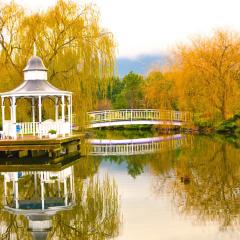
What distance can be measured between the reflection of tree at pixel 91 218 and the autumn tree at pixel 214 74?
24603 millimetres

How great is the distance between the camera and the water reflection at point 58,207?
8.92m

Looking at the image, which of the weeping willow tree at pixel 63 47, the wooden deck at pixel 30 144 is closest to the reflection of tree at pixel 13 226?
the wooden deck at pixel 30 144

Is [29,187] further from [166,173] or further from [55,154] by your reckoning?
[55,154]

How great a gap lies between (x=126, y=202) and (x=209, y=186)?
2.79 m

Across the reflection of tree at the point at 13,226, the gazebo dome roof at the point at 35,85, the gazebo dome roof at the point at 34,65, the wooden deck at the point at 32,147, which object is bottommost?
the reflection of tree at the point at 13,226

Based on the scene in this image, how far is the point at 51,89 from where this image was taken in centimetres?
2161

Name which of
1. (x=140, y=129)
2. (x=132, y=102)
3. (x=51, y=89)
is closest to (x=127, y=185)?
(x=51, y=89)

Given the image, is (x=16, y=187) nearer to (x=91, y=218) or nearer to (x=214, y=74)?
(x=91, y=218)


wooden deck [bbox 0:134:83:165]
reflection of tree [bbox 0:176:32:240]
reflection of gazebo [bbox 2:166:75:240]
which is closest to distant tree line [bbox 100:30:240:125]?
wooden deck [bbox 0:134:83:165]

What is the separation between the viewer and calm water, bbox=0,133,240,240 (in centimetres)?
891

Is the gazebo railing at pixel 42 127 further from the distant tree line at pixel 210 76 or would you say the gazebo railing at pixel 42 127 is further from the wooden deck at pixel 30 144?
the distant tree line at pixel 210 76

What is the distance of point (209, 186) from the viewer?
13.1m

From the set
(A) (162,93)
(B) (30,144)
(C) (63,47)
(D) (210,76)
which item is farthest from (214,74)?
(B) (30,144)

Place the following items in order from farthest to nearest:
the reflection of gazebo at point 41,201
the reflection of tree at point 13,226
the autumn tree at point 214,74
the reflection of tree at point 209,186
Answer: the autumn tree at point 214,74 < the reflection of tree at point 209,186 < the reflection of gazebo at point 41,201 < the reflection of tree at point 13,226
